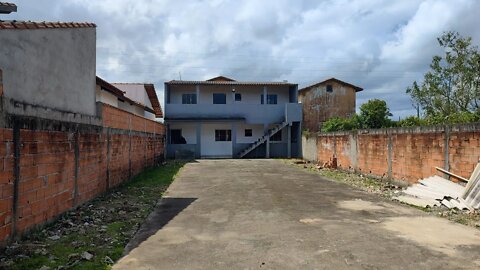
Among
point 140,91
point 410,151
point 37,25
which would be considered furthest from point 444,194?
point 140,91

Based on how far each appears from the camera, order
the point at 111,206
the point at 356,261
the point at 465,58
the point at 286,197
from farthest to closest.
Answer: the point at 465,58
the point at 286,197
the point at 111,206
the point at 356,261

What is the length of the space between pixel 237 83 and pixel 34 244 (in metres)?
24.6

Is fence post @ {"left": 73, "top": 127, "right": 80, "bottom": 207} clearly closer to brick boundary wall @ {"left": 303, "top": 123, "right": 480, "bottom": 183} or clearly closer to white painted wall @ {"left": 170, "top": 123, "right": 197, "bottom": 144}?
brick boundary wall @ {"left": 303, "top": 123, "right": 480, "bottom": 183}

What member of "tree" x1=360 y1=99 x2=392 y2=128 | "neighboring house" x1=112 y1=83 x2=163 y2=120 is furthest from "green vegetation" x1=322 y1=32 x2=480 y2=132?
"neighboring house" x1=112 y1=83 x2=163 y2=120

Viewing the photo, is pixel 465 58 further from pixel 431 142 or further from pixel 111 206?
pixel 111 206

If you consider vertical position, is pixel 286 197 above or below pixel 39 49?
below

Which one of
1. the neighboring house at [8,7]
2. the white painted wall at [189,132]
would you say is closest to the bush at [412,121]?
the white painted wall at [189,132]

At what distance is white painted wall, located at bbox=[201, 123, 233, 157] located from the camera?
2920 centimetres

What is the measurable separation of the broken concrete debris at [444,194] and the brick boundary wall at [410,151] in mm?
504

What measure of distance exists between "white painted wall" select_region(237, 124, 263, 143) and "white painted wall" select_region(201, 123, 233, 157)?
931mm

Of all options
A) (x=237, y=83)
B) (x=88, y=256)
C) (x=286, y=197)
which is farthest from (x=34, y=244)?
(x=237, y=83)

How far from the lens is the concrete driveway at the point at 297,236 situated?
181 inches

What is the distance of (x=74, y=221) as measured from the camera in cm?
664

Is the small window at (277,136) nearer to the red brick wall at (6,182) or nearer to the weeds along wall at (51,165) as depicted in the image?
the weeds along wall at (51,165)
